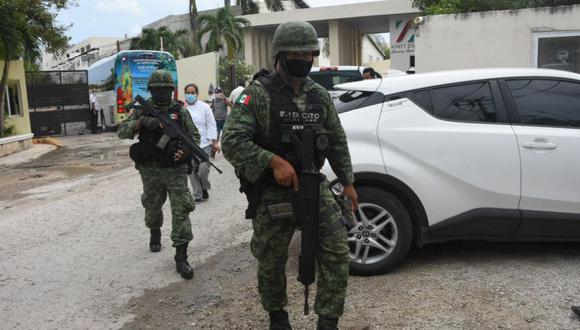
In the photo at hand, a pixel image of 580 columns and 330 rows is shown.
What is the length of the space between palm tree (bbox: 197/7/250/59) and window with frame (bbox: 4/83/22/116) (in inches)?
685

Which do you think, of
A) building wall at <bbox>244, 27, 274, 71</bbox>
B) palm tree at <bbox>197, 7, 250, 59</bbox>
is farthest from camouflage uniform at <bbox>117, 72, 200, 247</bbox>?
building wall at <bbox>244, 27, 274, 71</bbox>

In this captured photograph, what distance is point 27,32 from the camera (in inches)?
594

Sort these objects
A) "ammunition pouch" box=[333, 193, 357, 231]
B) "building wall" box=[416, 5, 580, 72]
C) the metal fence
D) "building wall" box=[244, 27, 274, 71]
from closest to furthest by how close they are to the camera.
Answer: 1. "ammunition pouch" box=[333, 193, 357, 231]
2. "building wall" box=[416, 5, 580, 72]
3. the metal fence
4. "building wall" box=[244, 27, 274, 71]

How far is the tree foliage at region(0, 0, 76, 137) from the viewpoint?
1428 centimetres

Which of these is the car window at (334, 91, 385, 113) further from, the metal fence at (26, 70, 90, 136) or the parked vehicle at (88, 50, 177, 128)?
the metal fence at (26, 70, 90, 136)

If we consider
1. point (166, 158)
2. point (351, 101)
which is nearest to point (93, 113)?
point (166, 158)

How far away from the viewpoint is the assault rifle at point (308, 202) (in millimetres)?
2879

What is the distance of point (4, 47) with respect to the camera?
49.2 feet

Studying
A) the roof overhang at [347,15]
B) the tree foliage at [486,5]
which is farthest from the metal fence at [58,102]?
the tree foliage at [486,5]

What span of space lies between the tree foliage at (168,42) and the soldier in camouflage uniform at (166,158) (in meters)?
31.3

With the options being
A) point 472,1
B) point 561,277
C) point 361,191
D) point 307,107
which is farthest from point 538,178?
point 472,1

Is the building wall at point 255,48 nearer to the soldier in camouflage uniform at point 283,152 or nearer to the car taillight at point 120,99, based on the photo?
the car taillight at point 120,99

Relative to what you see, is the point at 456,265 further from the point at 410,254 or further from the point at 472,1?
the point at 472,1

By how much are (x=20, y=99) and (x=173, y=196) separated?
48.3 feet
